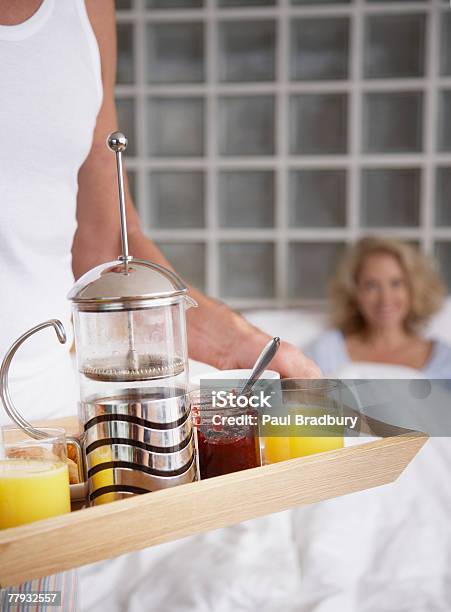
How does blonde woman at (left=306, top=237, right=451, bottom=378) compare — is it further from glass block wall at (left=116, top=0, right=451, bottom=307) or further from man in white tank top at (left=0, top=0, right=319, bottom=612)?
man in white tank top at (left=0, top=0, right=319, bottom=612)

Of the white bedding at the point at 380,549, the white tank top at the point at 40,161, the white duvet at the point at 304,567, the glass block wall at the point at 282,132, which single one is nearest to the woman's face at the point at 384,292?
the glass block wall at the point at 282,132

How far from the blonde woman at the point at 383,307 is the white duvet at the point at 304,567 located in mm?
1170

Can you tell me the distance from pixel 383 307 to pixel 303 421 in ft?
6.39

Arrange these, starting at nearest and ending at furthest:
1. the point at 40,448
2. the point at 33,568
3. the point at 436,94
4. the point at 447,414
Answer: the point at 33,568, the point at 40,448, the point at 447,414, the point at 436,94

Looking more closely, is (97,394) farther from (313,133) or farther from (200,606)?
(313,133)

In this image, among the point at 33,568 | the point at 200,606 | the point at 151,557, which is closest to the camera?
the point at 33,568

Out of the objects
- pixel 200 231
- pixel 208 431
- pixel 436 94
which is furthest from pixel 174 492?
pixel 436 94

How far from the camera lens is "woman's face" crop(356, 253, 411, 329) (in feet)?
8.74

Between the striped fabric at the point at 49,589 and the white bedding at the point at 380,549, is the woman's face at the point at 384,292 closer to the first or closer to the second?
the white bedding at the point at 380,549

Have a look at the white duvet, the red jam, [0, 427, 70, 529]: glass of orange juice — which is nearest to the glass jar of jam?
the red jam

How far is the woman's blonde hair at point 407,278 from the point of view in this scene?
8.58ft

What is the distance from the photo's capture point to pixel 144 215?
9.10 ft

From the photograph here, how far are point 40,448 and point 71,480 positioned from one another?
0.09 meters

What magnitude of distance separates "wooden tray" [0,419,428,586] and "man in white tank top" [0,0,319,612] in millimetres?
148
